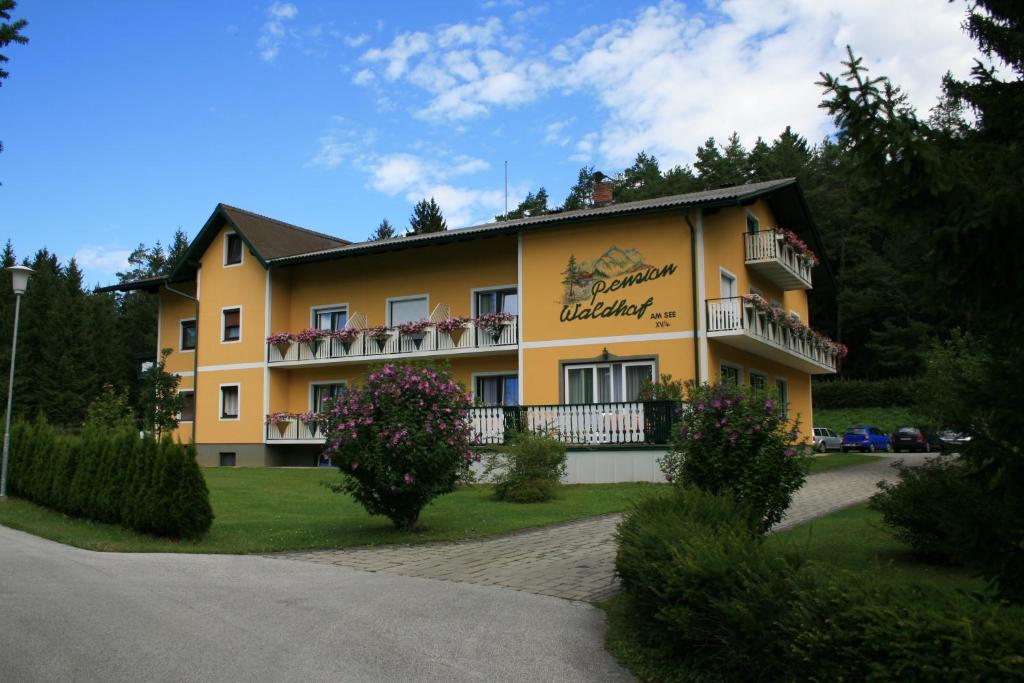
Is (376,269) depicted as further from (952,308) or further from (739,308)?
(952,308)

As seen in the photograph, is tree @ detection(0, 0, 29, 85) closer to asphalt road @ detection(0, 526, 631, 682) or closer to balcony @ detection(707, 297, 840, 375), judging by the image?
asphalt road @ detection(0, 526, 631, 682)

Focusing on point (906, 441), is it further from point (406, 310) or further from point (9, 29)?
point (9, 29)

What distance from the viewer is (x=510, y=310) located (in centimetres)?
2703

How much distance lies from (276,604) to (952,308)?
575cm

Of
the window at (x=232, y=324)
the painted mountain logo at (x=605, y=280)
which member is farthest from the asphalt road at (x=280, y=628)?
the window at (x=232, y=324)

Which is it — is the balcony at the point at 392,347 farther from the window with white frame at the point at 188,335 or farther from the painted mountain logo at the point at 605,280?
the window with white frame at the point at 188,335

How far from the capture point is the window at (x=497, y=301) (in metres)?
27.1

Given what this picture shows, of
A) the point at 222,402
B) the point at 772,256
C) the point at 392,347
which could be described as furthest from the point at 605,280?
the point at 222,402

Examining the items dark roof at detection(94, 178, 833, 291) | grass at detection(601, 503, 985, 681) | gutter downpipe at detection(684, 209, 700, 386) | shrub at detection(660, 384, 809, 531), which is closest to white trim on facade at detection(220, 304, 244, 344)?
dark roof at detection(94, 178, 833, 291)

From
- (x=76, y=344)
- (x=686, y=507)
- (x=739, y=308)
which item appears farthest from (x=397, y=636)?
(x=76, y=344)

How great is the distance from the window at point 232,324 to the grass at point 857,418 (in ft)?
112

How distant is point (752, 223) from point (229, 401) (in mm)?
19191

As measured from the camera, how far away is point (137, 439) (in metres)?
12.2

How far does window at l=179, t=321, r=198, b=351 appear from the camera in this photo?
33.2 meters
